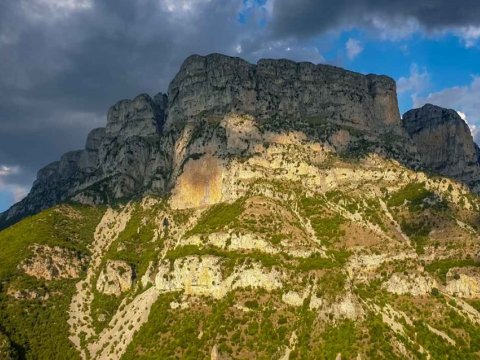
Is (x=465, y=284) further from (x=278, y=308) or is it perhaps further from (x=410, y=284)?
(x=278, y=308)

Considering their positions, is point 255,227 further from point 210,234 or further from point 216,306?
point 216,306

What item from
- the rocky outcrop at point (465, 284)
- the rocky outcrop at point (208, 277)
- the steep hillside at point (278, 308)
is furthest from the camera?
the rocky outcrop at point (465, 284)

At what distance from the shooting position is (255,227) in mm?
196125

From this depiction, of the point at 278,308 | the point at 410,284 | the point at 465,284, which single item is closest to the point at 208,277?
the point at 278,308

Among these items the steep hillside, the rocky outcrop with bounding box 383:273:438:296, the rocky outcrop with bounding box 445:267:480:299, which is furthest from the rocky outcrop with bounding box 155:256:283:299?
the rocky outcrop with bounding box 445:267:480:299

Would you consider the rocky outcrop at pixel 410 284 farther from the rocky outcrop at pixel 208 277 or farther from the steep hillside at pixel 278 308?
the rocky outcrop at pixel 208 277

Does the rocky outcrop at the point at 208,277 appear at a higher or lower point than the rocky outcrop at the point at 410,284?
higher

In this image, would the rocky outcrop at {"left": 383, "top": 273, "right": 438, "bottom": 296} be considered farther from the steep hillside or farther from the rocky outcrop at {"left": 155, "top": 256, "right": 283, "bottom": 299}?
the rocky outcrop at {"left": 155, "top": 256, "right": 283, "bottom": 299}

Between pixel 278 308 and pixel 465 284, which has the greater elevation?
pixel 465 284

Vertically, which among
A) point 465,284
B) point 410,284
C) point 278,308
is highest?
point 410,284

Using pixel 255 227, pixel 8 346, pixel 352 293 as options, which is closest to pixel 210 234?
pixel 255 227

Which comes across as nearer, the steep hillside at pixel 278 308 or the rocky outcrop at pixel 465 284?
the steep hillside at pixel 278 308

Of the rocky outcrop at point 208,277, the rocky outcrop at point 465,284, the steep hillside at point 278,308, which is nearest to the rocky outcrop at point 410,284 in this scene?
the steep hillside at point 278,308

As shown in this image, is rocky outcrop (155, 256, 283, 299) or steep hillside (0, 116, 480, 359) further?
rocky outcrop (155, 256, 283, 299)
